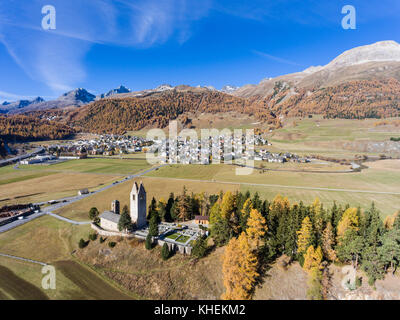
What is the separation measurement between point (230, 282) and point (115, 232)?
26.9m

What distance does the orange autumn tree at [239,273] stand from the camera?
2993 centimetres

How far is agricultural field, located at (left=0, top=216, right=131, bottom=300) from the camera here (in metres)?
31.9

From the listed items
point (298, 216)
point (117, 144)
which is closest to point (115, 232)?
point (298, 216)

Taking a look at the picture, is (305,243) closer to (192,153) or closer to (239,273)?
(239,273)

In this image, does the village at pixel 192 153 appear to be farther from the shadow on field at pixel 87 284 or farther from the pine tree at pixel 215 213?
the shadow on field at pixel 87 284

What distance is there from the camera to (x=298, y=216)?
36562 mm

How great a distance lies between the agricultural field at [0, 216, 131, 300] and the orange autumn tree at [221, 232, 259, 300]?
1554 cm

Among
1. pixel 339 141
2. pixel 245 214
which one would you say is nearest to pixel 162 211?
pixel 245 214

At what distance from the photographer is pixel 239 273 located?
30.7 meters

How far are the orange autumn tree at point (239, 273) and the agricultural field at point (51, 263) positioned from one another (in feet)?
51.0

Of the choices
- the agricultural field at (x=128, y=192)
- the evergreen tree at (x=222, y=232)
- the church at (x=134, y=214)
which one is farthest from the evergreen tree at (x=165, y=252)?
the agricultural field at (x=128, y=192)

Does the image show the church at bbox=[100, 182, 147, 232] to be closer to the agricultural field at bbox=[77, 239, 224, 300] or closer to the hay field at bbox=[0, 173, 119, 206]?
the agricultural field at bbox=[77, 239, 224, 300]

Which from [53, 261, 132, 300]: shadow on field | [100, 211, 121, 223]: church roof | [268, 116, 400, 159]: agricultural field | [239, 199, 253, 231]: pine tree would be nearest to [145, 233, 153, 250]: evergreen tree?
[53, 261, 132, 300]: shadow on field

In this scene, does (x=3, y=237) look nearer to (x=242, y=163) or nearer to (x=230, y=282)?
(x=230, y=282)
